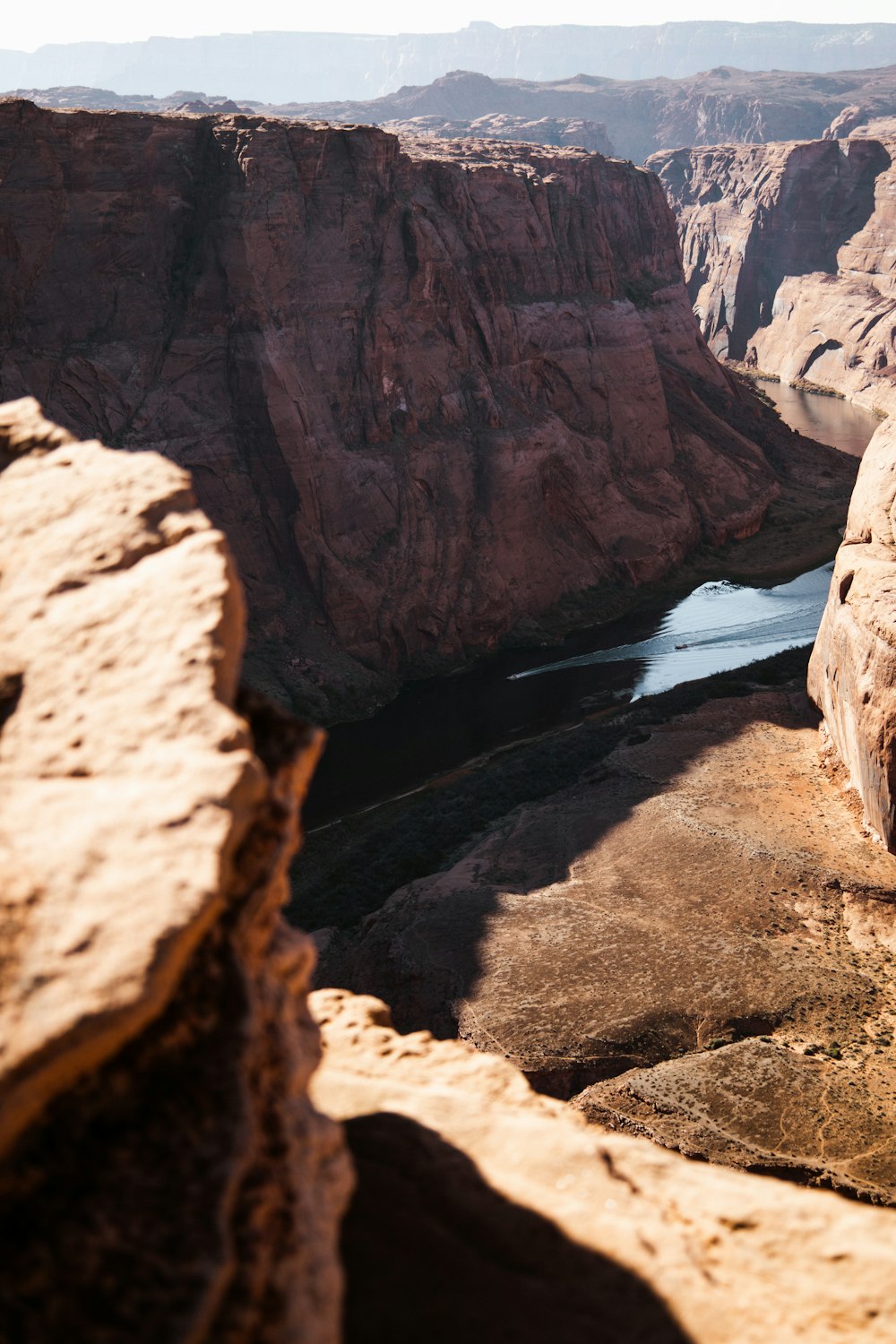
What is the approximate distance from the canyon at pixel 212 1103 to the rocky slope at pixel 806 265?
75903 millimetres

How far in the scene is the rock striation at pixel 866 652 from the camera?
818 inches

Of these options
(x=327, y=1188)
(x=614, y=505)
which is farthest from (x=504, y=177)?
(x=327, y=1188)

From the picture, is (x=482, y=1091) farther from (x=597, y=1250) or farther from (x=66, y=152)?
(x=66, y=152)

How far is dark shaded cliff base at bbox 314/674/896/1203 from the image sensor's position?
15359 mm

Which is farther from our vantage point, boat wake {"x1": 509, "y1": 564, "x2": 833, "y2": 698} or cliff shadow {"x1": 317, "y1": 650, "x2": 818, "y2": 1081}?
boat wake {"x1": 509, "y1": 564, "x2": 833, "y2": 698}

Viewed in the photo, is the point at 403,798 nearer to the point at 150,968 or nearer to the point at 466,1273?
→ the point at 466,1273

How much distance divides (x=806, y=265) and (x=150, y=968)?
98106mm

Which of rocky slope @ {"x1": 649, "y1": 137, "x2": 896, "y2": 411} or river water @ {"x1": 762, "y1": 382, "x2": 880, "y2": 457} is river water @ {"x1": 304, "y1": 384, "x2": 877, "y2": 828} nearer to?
river water @ {"x1": 762, "y1": 382, "x2": 880, "y2": 457}

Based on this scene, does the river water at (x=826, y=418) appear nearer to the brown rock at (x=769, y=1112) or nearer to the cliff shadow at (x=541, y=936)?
the cliff shadow at (x=541, y=936)

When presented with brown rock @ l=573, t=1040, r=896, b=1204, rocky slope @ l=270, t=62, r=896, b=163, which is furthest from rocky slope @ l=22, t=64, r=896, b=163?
brown rock @ l=573, t=1040, r=896, b=1204

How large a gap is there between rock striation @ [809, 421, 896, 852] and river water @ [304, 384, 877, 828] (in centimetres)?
1087

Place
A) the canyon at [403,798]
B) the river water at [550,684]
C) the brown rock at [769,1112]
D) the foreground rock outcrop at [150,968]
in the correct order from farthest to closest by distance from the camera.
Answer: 1. the river water at [550,684]
2. the brown rock at [769,1112]
3. the canyon at [403,798]
4. the foreground rock outcrop at [150,968]

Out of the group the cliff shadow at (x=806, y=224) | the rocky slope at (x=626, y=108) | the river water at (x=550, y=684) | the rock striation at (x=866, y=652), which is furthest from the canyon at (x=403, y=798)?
the rocky slope at (x=626, y=108)

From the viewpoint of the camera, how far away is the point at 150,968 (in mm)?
5316
